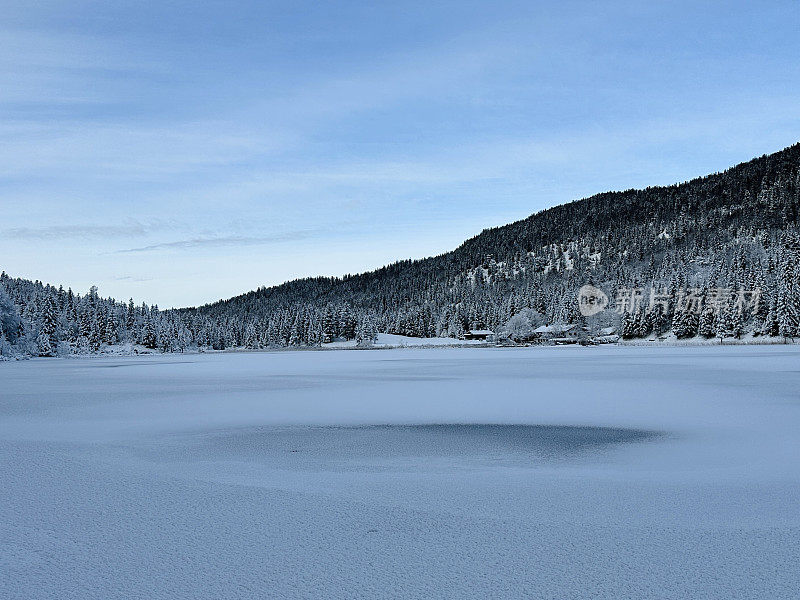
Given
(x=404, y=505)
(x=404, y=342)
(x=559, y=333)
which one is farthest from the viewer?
(x=404, y=342)

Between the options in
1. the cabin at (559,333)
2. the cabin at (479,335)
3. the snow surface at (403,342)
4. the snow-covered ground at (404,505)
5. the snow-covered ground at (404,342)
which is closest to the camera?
the snow-covered ground at (404,505)

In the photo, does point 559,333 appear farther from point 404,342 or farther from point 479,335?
point 404,342

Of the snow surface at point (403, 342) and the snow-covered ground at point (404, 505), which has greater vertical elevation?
the snow-covered ground at point (404, 505)

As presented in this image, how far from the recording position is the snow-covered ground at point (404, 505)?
209 inches

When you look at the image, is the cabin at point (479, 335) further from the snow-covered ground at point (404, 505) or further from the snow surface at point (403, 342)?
the snow-covered ground at point (404, 505)

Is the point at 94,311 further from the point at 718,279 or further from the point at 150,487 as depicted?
the point at 150,487

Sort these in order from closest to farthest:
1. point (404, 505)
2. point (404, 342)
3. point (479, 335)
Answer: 1. point (404, 505)
2. point (479, 335)
3. point (404, 342)

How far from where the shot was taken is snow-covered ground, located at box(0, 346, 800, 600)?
209 inches

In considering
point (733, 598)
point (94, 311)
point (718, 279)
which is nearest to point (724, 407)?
point (733, 598)

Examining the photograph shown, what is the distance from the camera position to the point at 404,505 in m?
7.64

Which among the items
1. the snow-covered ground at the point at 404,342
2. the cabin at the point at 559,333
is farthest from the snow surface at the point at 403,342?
the cabin at the point at 559,333

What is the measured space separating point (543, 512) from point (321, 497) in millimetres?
2689

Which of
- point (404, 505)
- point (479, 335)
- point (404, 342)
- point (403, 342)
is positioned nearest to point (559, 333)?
point (479, 335)

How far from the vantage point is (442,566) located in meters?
5.55
